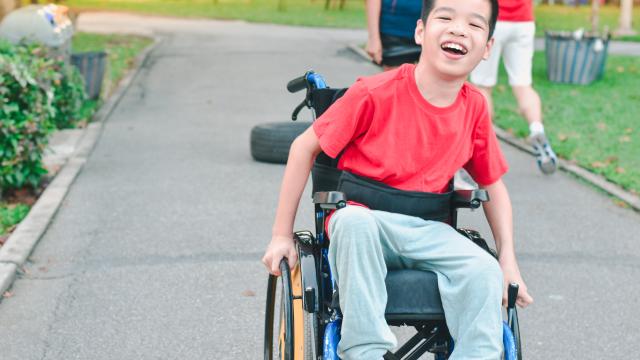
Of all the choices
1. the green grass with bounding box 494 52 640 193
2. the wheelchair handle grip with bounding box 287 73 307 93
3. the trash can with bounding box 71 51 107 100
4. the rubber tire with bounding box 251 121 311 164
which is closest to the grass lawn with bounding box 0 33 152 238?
the trash can with bounding box 71 51 107 100

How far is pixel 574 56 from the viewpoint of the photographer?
547 inches

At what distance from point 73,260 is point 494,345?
3.37 metres

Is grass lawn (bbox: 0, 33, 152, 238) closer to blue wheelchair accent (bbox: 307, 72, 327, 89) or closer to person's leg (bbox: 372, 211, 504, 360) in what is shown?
blue wheelchair accent (bbox: 307, 72, 327, 89)

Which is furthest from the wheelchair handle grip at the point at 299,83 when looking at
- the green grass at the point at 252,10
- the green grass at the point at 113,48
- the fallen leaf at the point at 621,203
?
the green grass at the point at 252,10

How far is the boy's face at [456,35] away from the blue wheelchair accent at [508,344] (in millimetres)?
768

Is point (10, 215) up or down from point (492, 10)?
down

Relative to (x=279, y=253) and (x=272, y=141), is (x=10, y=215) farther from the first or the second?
(x=279, y=253)

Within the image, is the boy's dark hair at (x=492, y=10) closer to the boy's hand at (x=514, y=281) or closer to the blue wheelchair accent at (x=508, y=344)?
the boy's hand at (x=514, y=281)

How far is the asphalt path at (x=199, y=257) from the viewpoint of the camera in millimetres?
4527

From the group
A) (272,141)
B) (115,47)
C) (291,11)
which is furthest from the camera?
(291,11)

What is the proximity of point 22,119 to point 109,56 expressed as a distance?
9.37 metres

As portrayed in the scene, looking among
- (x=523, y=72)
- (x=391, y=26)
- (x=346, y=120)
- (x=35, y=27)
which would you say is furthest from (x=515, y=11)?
(x=346, y=120)

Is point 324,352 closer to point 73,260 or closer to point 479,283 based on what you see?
point 479,283

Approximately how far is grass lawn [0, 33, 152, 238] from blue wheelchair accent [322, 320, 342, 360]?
392 centimetres
